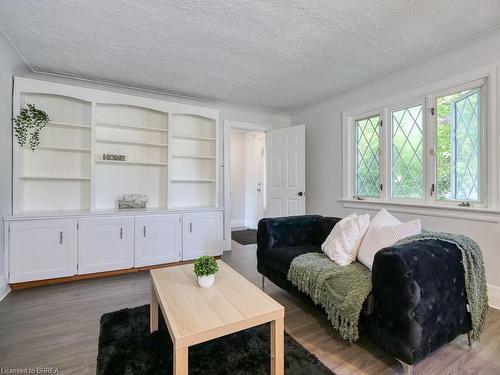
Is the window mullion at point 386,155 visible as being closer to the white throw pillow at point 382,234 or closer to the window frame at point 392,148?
the window frame at point 392,148

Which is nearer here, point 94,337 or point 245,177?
point 94,337

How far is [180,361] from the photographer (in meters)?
1.06

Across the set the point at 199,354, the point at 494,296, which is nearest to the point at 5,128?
the point at 199,354

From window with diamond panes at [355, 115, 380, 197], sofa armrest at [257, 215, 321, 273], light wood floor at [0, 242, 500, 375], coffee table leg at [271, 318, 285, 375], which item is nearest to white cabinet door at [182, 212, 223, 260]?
light wood floor at [0, 242, 500, 375]

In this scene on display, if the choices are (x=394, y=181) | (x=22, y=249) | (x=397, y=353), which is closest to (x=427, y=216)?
(x=394, y=181)

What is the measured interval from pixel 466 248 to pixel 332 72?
2.25 metres

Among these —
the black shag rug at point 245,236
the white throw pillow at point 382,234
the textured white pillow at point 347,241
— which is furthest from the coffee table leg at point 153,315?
the black shag rug at point 245,236

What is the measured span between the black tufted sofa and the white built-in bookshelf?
9.03 feet

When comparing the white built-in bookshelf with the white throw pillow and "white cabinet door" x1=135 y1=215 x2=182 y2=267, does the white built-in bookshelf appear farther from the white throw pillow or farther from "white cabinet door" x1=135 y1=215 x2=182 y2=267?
the white throw pillow

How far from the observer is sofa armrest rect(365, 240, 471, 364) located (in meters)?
1.31

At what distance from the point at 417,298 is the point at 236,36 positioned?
2.31 meters

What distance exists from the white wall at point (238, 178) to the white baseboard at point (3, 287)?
429 centimetres

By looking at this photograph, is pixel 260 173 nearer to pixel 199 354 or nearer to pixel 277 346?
pixel 199 354

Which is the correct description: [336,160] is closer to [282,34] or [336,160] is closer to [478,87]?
[478,87]
